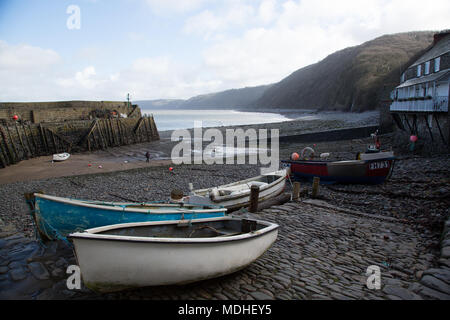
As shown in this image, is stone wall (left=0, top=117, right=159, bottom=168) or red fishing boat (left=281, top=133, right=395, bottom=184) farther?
stone wall (left=0, top=117, right=159, bottom=168)

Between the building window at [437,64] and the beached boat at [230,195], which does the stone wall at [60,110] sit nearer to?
the beached boat at [230,195]

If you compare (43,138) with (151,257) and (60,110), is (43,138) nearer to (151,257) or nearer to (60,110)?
(60,110)

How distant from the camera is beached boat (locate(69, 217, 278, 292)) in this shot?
422cm

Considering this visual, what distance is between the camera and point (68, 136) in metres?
31.9

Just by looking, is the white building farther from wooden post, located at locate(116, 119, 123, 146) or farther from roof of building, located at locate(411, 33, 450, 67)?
wooden post, located at locate(116, 119, 123, 146)

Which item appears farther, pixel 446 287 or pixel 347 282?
pixel 347 282

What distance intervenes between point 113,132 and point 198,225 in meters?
33.8

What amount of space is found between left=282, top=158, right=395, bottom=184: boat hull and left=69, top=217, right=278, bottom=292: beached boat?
11.1 metres

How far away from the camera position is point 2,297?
467 centimetres

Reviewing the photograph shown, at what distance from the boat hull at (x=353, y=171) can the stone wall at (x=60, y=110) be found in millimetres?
29983

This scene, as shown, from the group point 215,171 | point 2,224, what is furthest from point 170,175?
point 2,224

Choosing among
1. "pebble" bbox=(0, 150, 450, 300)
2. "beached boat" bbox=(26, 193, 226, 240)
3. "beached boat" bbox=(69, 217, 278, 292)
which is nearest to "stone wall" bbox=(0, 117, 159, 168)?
"pebble" bbox=(0, 150, 450, 300)

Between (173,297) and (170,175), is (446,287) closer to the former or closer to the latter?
(173,297)
